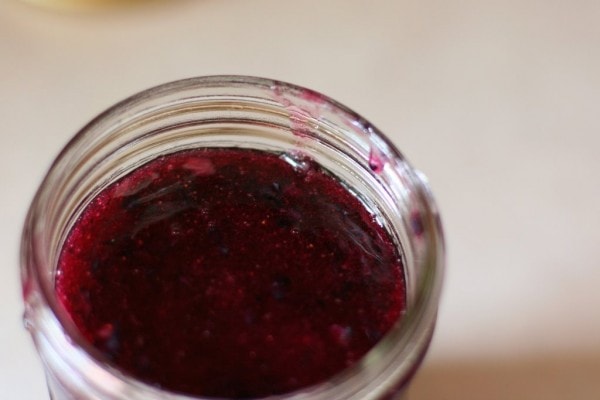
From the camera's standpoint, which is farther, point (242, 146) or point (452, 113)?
point (452, 113)

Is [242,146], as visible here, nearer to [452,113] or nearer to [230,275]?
[230,275]

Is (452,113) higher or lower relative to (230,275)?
higher

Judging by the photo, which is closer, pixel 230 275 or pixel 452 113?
pixel 230 275

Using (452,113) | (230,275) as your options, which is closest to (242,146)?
(230,275)

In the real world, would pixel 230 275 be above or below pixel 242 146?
below

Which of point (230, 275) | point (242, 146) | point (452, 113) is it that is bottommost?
point (230, 275)
